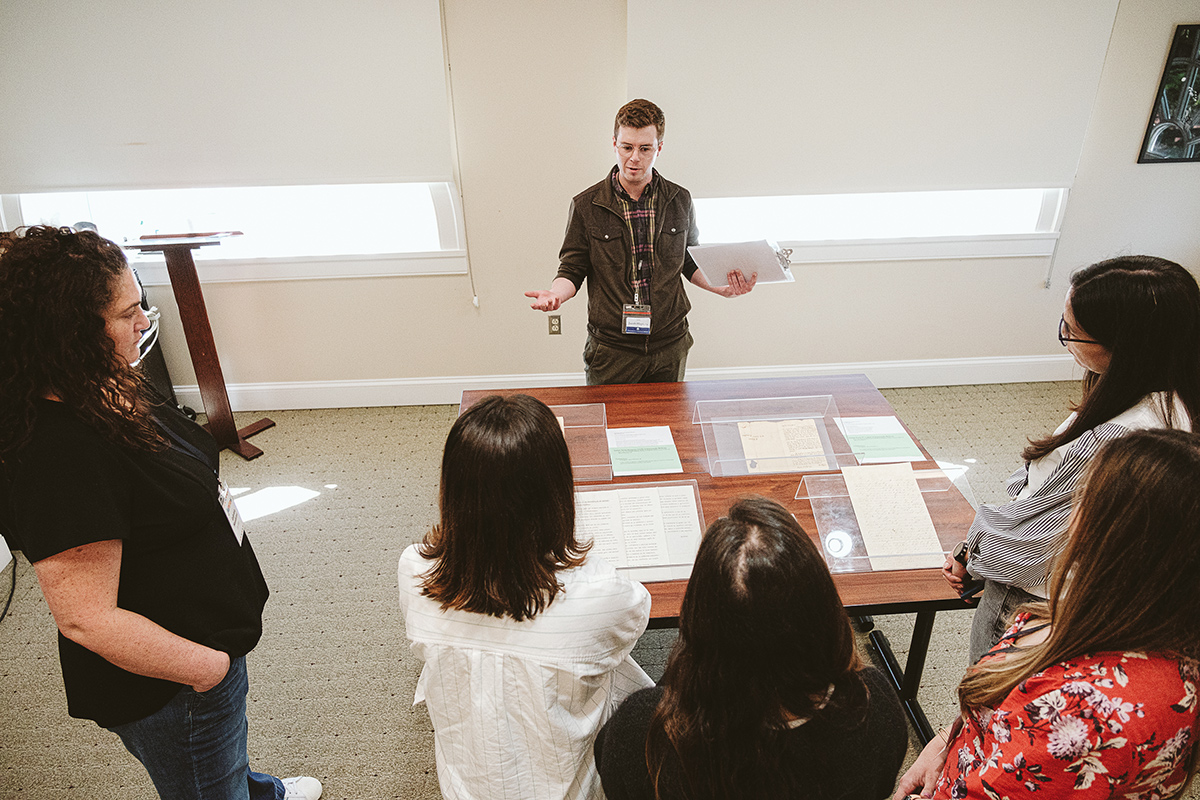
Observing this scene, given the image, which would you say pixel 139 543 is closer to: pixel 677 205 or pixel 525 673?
pixel 525 673

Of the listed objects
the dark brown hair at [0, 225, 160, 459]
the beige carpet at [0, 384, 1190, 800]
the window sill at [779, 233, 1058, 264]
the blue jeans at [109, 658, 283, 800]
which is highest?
the dark brown hair at [0, 225, 160, 459]

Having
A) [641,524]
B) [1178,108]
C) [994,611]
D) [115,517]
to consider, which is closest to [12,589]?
[115,517]

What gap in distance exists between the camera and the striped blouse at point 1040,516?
1271 millimetres

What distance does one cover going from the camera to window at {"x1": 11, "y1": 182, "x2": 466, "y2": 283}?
11.2 feet

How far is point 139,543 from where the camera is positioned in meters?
1.09

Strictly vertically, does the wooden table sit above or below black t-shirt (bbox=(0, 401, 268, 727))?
below

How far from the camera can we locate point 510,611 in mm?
1038

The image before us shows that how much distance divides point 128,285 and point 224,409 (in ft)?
8.30

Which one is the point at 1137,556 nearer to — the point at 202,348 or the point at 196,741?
the point at 196,741

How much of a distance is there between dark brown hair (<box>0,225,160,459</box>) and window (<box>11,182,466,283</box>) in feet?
8.09

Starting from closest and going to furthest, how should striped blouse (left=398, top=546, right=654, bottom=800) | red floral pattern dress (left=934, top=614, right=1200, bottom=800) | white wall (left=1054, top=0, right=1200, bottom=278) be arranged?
red floral pattern dress (left=934, top=614, right=1200, bottom=800) < striped blouse (left=398, top=546, right=654, bottom=800) < white wall (left=1054, top=0, right=1200, bottom=278)

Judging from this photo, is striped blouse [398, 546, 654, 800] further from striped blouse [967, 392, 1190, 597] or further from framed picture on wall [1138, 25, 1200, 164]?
framed picture on wall [1138, 25, 1200, 164]

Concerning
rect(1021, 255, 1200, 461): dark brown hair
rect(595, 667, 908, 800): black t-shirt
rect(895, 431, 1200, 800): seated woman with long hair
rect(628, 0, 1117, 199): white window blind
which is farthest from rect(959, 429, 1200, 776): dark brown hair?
rect(628, 0, 1117, 199): white window blind

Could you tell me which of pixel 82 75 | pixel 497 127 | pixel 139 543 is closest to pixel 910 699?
pixel 139 543
